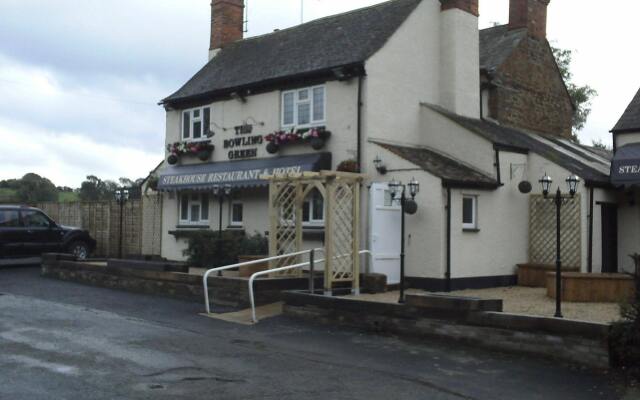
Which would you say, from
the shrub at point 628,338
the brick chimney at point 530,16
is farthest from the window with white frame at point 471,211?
the brick chimney at point 530,16

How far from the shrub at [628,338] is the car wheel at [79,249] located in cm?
1788

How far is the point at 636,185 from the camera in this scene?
18109 mm

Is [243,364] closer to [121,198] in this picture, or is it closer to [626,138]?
[626,138]

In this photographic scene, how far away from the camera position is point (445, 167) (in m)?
17.0

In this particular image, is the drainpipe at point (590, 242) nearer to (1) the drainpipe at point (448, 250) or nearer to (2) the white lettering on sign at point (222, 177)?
(1) the drainpipe at point (448, 250)

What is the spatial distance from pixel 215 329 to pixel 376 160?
6668 mm

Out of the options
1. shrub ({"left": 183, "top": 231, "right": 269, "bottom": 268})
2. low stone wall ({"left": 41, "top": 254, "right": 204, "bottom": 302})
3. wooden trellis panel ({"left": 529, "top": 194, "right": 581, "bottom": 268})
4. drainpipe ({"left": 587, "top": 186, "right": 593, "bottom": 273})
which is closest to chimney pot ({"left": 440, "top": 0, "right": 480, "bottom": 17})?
wooden trellis panel ({"left": 529, "top": 194, "right": 581, "bottom": 268})

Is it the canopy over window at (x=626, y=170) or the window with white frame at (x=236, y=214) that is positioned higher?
the canopy over window at (x=626, y=170)

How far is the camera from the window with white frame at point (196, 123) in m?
21.7

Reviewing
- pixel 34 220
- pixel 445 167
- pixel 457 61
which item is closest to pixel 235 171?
pixel 445 167

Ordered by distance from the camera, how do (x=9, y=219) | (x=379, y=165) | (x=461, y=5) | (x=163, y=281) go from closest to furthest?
1. (x=163, y=281)
2. (x=379, y=165)
3. (x=461, y=5)
4. (x=9, y=219)

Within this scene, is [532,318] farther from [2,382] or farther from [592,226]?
[592,226]

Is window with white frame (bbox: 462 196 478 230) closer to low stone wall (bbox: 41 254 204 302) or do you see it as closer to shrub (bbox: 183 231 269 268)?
shrub (bbox: 183 231 269 268)

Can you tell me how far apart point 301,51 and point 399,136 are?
421 cm
